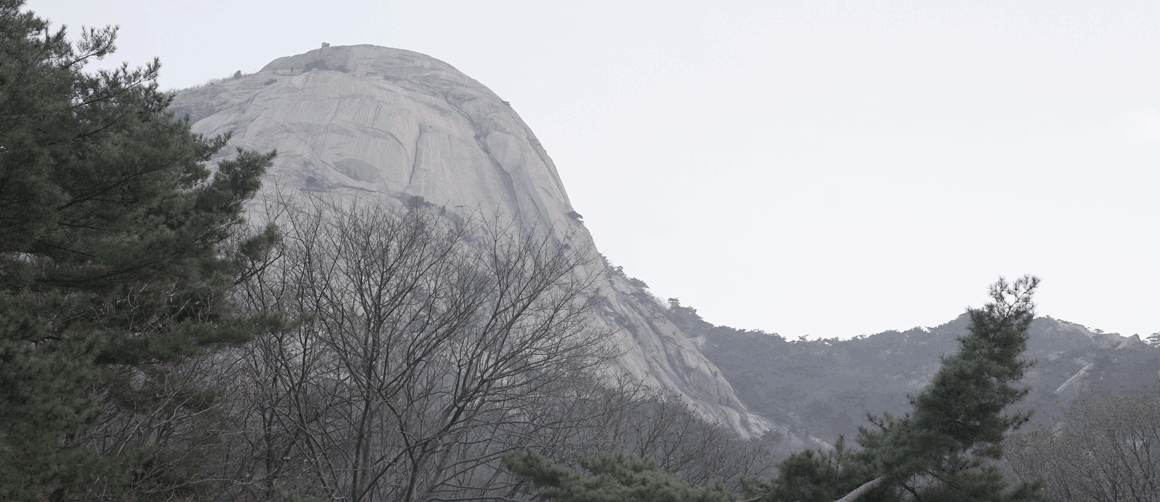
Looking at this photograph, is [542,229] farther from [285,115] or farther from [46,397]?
[46,397]

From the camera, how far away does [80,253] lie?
249 inches

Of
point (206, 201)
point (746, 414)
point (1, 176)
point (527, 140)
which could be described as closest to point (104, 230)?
point (1, 176)

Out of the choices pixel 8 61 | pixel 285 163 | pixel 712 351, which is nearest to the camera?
pixel 8 61

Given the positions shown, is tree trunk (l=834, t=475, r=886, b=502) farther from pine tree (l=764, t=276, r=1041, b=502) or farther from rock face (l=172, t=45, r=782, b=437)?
rock face (l=172, t=45, r=782, b=437)

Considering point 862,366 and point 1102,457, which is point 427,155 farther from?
point 1102,457

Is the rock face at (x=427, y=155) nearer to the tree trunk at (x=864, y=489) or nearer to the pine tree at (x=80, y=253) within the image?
the tree trunk at (x=864, y=489)

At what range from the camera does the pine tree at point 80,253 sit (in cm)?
480

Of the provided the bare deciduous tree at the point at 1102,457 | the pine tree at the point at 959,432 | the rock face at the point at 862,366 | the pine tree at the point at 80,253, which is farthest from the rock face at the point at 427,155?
the pine tree at the point at 80,253

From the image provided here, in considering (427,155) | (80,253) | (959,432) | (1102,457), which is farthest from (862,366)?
(80,253)

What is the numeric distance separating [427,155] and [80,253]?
49619 mm

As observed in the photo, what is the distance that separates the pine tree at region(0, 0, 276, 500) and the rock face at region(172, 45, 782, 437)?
1424 inches

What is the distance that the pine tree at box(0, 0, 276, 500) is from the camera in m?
4.80

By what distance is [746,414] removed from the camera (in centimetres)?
5378

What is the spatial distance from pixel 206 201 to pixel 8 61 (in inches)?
144
